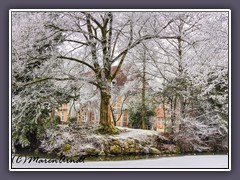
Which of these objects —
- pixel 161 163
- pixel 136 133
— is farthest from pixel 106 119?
pixel 161 163

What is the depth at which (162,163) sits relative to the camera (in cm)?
318

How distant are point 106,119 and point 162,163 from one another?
812 mm

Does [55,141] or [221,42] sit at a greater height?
[221,42]

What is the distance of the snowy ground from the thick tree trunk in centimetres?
36

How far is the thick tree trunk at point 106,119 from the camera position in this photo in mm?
3156

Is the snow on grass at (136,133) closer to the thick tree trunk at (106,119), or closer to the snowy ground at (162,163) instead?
the thick tree trunk at (106,119)

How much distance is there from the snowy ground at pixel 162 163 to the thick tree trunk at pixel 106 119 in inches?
14.3

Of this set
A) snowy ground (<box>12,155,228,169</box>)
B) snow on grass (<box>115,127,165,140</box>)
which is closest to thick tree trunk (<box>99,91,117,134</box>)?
snow on grass (<box>115,127,165,140</box>)

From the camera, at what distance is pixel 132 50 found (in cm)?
323

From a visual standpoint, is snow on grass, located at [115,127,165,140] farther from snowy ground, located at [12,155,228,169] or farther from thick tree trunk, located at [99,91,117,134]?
snowy ground, located at [12,155,228,169]

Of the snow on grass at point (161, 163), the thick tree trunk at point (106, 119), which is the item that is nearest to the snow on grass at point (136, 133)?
the thick tree trunk at point (106, 119)
